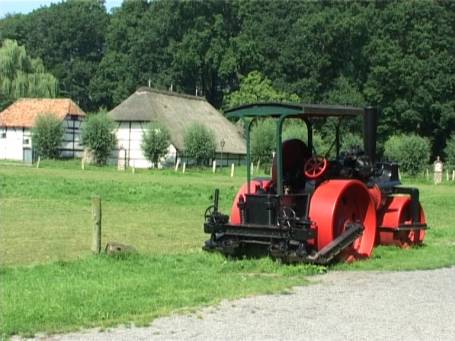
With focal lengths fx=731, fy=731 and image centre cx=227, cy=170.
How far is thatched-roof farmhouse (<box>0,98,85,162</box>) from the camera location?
7850 cm

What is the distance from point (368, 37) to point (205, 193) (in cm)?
6666

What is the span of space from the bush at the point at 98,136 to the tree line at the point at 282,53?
25756 mm

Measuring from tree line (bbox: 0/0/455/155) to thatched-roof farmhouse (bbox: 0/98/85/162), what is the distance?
718 centimetres

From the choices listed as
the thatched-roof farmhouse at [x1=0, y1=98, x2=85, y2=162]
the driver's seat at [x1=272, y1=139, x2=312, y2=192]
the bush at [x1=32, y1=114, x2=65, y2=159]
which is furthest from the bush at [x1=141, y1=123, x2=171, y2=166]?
the driver's seat at [x1=272, y1=139, x2=312, y2=192]

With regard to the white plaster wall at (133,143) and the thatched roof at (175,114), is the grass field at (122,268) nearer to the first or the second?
the white plaster wall at (133,143)

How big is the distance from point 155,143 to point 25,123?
832 inches

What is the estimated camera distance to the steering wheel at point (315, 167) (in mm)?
12172

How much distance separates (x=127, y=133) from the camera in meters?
75.3

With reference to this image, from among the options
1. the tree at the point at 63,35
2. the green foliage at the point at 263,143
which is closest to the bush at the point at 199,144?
the green foliage at the point at 263,143

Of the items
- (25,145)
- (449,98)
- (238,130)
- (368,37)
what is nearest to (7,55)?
(25,145)

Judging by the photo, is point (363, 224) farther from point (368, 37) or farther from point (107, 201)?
point (368, 37)

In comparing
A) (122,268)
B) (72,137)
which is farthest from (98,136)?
(122,268)

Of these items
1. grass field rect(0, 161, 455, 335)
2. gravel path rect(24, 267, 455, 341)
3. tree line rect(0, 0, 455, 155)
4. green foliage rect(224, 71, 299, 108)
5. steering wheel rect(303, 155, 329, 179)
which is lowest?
gravel path rect(24, 267, 455, 341)

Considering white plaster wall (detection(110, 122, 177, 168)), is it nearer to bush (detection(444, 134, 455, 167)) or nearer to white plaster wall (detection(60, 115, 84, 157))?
white plaster wall (detection(60, 115, 84, 157))
